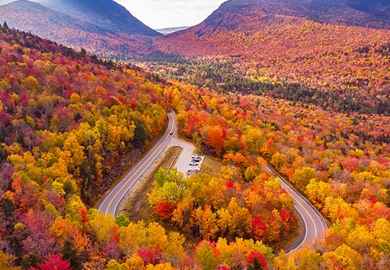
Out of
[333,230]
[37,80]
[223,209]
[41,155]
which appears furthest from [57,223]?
[37,80]

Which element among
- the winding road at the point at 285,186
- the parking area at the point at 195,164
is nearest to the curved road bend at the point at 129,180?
the winding road at the point at 285,186

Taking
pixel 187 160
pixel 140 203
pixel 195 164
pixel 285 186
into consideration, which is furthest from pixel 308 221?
pixel 140 203

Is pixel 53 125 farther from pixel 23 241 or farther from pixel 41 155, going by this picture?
pixel 23 241

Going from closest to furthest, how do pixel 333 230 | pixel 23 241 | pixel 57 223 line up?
pixel 23 241 < pixel 57 223 < pixel 333 230

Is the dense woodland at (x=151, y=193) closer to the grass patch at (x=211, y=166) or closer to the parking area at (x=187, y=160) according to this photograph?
the grass patch at (x=211, y=166)

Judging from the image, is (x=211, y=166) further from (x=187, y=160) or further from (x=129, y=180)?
(x=129, y=180)

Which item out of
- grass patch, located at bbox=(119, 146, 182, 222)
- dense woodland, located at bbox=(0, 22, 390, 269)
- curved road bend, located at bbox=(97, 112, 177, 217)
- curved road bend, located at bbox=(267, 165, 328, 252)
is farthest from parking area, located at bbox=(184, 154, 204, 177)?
curved road bend, located at bbox=(267, 165, 328, 252)

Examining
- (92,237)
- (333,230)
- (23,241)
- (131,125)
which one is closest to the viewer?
(23,241)
